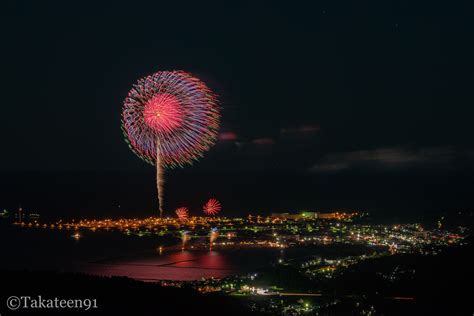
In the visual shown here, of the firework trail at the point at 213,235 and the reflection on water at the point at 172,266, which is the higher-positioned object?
the firework trail at the point at 213,235

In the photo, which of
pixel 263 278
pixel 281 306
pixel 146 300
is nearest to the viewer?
pixel 146 300

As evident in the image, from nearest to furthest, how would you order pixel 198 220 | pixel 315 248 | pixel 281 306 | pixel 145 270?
pixel 281 306, pixel 145 270, pixel 315 248, pixel 198 220

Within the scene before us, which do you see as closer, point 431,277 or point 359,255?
point 431,277

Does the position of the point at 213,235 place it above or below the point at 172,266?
above

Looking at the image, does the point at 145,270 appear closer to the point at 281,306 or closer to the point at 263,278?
the point at 263,278

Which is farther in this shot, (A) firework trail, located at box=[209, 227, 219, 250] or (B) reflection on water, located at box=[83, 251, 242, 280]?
(A) firework trail, located at box=[209, 227, 219, 250]

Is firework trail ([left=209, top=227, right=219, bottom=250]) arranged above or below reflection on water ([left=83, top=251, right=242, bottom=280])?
above

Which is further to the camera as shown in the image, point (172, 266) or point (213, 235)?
point (213, 235)

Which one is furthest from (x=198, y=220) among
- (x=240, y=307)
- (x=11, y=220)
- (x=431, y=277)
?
(x=240, y=307)

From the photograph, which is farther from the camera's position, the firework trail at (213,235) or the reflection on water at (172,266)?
the firework trail at (213,235)
